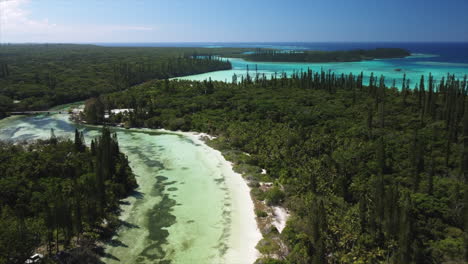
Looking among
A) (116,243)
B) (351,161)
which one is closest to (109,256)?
(116,243)

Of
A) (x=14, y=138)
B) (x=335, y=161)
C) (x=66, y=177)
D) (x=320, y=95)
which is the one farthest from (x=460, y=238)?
(x=14, y=138)

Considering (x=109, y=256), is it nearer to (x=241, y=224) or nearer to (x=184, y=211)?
(x=184, y=211)

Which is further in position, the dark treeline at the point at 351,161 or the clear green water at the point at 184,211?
the clear green water at the point at 184,211

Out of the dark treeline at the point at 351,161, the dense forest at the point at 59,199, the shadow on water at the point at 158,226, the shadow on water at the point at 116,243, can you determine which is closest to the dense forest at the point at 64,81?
the dark treeline at the point at 351,161

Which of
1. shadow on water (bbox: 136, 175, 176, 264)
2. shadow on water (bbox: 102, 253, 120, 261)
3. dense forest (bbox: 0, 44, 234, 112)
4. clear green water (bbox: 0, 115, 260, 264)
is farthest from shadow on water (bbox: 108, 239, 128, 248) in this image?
dense forest (bbox: 0, 44, 234, 112)

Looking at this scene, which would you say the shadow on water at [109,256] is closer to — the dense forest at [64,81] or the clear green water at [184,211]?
the clear green water at [184,211]

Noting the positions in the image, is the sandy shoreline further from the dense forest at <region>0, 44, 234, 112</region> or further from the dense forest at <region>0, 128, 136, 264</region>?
the dense forest at <region>0, 44, 234, 112</region>

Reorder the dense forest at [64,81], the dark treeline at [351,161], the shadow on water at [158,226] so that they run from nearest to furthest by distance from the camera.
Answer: the dark treeline at [351,161], the shadow on water at [158,226], the dense forest at [64,81]
